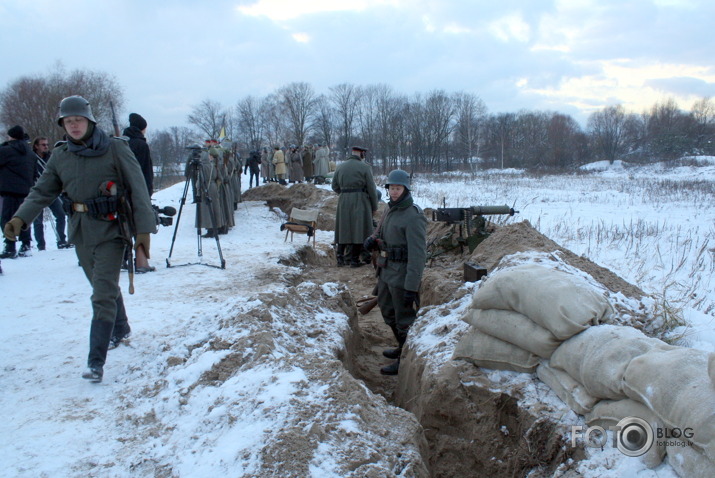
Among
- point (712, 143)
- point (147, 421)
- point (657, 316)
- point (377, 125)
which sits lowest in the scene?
point (147, 421)

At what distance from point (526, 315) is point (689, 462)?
46.6 inches

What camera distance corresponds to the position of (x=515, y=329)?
2920 millimetres

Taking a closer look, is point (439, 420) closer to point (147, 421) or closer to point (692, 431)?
point (692, 431)

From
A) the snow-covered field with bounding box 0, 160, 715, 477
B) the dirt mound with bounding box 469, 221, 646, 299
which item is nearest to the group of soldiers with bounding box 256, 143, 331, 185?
the snow-covered field with bounding box 0, 160, 715, 477

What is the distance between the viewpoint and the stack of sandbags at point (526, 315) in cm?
264

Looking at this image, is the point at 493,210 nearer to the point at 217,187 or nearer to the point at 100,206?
the point at 100,206

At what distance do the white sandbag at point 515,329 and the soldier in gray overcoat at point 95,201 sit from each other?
244 centimetres

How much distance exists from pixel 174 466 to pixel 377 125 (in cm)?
5341

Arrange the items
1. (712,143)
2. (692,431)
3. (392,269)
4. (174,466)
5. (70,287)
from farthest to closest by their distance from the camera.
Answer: (712,143), (70,287), (392,269), (174,466), (692,431)

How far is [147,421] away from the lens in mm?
2797

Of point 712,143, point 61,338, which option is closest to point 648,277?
point 61,338

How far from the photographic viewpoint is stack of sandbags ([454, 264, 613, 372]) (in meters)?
2.64

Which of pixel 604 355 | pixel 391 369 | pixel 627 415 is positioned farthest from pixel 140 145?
pixel 627 415

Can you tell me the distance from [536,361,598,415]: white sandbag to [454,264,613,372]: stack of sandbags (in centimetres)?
8
